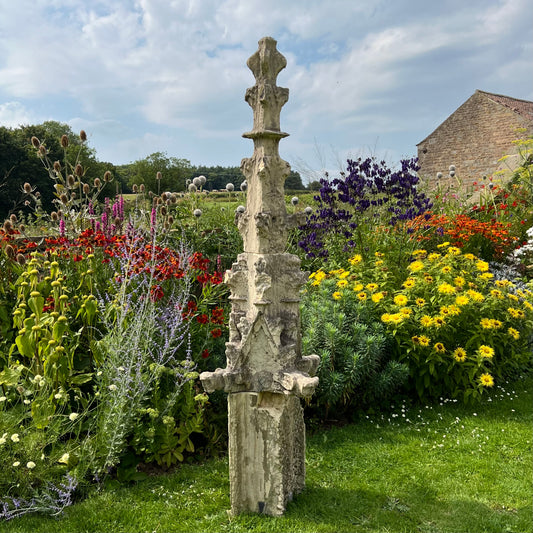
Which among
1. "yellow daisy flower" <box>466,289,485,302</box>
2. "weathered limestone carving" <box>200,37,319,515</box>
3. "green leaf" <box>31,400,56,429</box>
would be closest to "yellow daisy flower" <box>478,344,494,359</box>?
"yellow daisy flower" <box>466,289,485,302</box>

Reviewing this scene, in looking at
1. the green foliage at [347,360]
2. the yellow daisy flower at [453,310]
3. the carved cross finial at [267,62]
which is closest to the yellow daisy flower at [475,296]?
the yellow daisy flower at [453,310]

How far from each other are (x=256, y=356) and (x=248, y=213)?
0.84m

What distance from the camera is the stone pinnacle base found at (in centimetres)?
265

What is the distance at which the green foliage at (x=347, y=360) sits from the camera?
4.04m

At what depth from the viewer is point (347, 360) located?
13.4 ft

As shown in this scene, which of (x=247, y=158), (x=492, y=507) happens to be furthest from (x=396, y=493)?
(x=247, y=158)

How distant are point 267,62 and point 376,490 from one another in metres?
2.91

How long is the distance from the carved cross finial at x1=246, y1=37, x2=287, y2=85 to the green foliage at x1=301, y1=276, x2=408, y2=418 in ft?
7.42

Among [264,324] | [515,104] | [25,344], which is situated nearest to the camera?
[264,324]

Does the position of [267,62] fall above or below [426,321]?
above

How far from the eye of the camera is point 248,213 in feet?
8.81

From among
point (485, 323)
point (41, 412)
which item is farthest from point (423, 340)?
point (41, 412)

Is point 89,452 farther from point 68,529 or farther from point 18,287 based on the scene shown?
point 18,287

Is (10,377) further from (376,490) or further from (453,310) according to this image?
(453,310)
